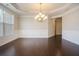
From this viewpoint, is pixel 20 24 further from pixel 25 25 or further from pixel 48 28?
pixel 48 28

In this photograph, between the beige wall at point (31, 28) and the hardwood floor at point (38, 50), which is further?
the beige wall at point (31, 28)

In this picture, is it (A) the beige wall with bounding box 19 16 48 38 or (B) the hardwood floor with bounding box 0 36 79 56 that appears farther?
(A) the beige wall with bounding box 19 16 48 38

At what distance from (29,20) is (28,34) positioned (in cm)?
146

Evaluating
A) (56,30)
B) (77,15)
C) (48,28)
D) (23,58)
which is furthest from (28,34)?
(23,58)

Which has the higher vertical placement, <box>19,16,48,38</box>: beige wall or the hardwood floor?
<box>19,16,48,38</box>: beige wall

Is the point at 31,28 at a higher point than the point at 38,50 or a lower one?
higher

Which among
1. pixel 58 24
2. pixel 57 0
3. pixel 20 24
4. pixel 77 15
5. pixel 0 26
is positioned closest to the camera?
pixel 57 0

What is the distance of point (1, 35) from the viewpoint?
6.00 metres

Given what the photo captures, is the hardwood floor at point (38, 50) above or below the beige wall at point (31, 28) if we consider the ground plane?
below

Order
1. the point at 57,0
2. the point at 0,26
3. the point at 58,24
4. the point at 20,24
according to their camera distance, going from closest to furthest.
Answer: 1. the point at 57,0
2. the point at 0,26
3. the point at 20,24
4. the point at 58,24

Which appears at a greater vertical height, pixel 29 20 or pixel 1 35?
pixel 29 20

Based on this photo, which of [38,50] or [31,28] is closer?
[38,50]

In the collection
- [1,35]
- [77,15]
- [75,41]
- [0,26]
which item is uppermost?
[77,15]

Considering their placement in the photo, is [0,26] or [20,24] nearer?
[0,26]
